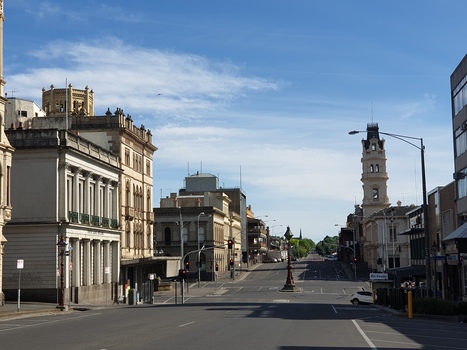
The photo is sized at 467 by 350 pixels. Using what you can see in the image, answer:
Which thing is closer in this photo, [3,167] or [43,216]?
[3,167]

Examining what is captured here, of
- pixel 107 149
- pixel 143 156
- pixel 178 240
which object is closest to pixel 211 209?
pixel 178 240

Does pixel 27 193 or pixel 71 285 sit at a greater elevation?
pixel 27 193

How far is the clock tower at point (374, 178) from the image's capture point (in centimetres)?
15362

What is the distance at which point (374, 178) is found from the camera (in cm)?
15412

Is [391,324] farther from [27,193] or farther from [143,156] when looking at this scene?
[143,156]

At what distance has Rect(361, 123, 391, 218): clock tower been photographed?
504ft

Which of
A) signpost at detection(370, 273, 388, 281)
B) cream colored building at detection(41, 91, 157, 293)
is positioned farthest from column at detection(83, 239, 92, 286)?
signpost at detection(370, 273, 388, 281)

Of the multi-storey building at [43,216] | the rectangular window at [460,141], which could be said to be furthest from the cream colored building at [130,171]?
the rectangular window at [460,141]

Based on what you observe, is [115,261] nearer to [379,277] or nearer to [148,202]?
[148,202]

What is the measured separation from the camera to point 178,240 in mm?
120625

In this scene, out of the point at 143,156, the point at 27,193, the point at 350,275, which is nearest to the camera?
the point at 27,193

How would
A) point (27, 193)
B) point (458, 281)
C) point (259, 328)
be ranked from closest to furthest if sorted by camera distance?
point (259, 328) < point (27, 193) < point (458, 281)

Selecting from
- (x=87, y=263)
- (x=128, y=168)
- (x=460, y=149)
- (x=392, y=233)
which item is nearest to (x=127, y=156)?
(x=128, y=168)

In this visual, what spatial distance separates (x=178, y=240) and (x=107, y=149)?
54.1 metres
